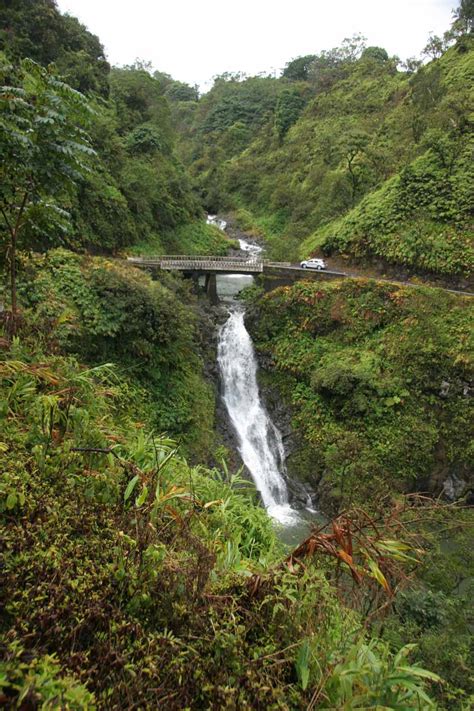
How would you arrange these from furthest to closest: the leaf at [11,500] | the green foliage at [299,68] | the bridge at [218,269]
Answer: the green foliage at [299,68], the bridge at [218,269], the leaf at [11,500]

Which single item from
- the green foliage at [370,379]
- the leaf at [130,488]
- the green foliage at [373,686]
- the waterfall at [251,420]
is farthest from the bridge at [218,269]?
the green foliage at [373,686]

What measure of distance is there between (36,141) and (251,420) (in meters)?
12.7

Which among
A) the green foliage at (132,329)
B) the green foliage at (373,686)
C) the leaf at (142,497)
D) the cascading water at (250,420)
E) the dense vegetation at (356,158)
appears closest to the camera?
the green foliage at (373,686)

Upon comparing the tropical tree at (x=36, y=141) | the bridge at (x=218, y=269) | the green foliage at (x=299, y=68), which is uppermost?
the green foliage at (x=299, y=68)

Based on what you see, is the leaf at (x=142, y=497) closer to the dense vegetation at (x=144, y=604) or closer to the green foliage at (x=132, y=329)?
the dense vegetation at (x=144, y=604)

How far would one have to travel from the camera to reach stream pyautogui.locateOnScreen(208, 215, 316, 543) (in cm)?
1362

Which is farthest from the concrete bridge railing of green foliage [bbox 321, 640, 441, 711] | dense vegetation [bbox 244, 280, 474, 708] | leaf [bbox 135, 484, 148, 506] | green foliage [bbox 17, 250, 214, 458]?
green foliage [bbox 321, 640, 441, 711]

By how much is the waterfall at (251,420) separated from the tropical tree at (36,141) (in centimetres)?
1086

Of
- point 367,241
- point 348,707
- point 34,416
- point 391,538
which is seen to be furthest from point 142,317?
point 367,241

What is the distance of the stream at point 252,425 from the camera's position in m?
13.6

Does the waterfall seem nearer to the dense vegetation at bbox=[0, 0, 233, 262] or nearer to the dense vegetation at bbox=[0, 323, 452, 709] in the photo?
the dense vegetation at bbox=[0, 0, 233, 262]

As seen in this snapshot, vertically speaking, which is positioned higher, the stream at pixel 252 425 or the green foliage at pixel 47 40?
the green foliage at pixel 47 40

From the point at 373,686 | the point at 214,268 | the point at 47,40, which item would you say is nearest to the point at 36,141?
the point at 373,686

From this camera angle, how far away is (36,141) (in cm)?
516
